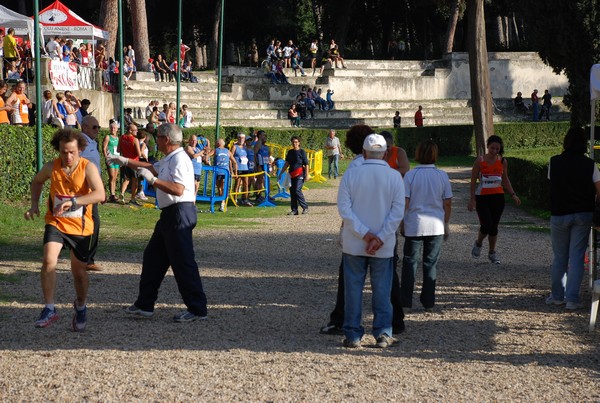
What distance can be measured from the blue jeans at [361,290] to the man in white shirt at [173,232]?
5.42 feet

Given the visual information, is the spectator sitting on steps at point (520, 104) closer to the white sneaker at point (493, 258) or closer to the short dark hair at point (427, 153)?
the white sneaker at point (493, 258)

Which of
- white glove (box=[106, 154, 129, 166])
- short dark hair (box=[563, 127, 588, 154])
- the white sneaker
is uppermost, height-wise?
short dark hair (box=[563, 127, 588, 154])

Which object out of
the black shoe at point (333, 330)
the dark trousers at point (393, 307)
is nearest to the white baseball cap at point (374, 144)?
the dark trousers at point (393, 307)

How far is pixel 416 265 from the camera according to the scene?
31.3 feet

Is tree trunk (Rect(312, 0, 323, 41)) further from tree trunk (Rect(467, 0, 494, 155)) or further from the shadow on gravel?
the shadow on gravel

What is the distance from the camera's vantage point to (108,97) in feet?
119

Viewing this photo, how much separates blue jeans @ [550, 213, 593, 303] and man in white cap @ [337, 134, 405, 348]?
8.94 ft

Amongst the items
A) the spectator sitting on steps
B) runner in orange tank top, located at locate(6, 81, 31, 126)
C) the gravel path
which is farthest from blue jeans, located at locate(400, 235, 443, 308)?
the spectator sitting on steps

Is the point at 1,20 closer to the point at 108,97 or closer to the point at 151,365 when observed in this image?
the point at 108,97

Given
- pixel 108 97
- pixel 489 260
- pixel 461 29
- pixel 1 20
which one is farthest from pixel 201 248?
pixel 461 29

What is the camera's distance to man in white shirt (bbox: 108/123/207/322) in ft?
28.7

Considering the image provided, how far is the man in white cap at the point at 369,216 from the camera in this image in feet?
25.1

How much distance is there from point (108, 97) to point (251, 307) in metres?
27.4

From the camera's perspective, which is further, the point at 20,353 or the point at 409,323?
the point at 409,323
